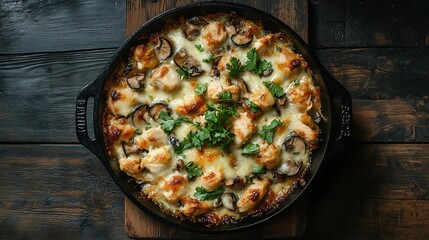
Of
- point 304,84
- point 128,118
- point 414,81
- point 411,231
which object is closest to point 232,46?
point 304,84

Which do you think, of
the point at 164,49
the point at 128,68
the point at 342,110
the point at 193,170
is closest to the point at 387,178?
the point at 342,110

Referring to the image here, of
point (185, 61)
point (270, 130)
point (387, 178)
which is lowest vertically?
point (387, 178)

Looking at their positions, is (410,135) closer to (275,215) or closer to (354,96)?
(354,96)

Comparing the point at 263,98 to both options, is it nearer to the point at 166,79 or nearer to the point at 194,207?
the point at 166,79

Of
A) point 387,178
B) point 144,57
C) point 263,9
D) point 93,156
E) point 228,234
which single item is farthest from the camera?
point 93,156

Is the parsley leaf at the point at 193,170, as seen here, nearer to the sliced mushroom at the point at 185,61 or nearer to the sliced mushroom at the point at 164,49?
the sliced mushroom at the point at 185,61

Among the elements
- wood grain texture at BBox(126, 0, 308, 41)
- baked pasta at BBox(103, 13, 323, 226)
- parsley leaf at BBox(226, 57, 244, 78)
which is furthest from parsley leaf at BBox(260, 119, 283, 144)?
wood grain texture at BBox(126, 0, 308, 41)
